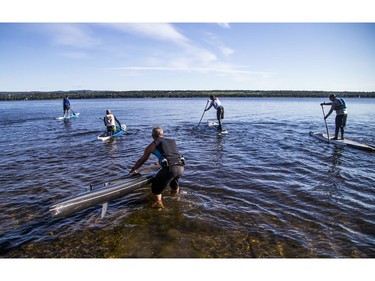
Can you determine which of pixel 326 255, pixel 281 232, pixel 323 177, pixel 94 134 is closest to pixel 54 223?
pixel 281 232

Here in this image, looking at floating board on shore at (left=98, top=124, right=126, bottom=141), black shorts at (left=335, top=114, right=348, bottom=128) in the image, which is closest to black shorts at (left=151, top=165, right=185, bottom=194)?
floating board on shore at (left=98, top=124, right=126, bottom=141)

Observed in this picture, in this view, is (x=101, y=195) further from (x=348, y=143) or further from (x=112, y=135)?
(x=348, y=143)

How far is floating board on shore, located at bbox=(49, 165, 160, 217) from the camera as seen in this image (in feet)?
18.6

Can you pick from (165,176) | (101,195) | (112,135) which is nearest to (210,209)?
(165,176)

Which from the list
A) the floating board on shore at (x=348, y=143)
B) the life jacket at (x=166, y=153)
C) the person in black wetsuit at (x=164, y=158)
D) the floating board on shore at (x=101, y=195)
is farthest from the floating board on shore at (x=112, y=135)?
the floating board on shore at (x=348, y=143)

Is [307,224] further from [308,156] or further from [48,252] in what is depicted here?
[308,156]

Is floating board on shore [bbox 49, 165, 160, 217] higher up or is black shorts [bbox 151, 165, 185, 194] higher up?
black shorts [bbox 151, 165, 185, 194]

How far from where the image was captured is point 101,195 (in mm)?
6262

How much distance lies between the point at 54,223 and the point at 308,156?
1159 centimetres

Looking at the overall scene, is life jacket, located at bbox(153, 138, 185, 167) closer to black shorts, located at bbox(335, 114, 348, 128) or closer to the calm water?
the calm water

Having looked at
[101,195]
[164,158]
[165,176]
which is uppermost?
[164,158]

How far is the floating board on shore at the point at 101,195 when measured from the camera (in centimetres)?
568

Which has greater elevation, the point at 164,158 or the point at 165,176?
the point at 164,158

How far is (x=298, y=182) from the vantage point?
344 inches
